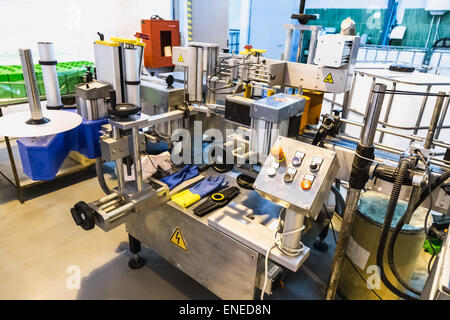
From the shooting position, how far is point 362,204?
5.49 ft

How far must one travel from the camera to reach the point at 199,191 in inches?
60.6

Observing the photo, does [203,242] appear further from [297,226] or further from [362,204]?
[362,204]

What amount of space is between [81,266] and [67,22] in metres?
2.93

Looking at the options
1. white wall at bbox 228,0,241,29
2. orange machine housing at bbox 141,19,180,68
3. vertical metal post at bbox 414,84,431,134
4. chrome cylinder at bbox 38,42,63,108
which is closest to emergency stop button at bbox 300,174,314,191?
chrome cylinder at bbox 38,42,63,108

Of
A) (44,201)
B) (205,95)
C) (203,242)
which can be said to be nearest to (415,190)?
(203,242)

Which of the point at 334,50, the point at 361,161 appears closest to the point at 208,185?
the point at 361,161

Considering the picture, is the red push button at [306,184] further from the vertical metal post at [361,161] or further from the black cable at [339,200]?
the black cable at [339,200]

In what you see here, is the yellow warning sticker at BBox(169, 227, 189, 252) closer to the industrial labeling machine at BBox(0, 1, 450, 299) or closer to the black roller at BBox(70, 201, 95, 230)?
the industrial labeling machine at BBox(0, 1, 450, 299)

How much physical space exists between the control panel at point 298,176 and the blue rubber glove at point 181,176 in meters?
0.67

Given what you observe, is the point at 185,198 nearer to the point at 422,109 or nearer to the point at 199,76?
the point at 199,76

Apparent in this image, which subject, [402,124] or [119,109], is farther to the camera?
[402,124]

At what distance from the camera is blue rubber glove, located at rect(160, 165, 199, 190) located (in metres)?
1.61

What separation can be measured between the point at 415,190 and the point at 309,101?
60 cm

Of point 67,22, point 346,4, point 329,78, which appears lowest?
point 329,78
